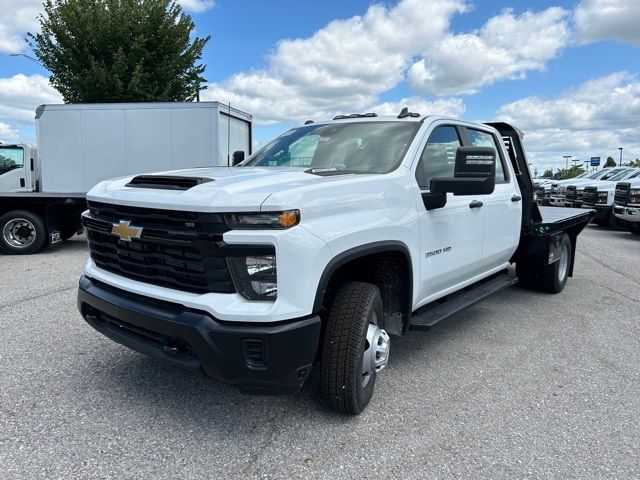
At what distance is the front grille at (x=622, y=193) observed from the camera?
40.9 feet

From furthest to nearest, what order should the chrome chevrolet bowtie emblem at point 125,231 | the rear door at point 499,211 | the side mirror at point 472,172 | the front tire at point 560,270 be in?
the front tire at point 560,270, the rear door at point 499,211, the side mirror at point 472,172, the chrome chevrolet bowtie emblem at point 125,231

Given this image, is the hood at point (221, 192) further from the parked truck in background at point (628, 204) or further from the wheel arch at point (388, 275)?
the parked truck in background at point (628, 204)

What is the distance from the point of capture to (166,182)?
9.61 ft

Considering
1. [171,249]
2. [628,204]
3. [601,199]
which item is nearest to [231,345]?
[171,249]

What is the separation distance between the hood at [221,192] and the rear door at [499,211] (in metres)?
1.90

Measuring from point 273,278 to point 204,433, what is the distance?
111 centimetres

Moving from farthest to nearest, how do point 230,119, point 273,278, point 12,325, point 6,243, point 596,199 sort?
point 596,199
point 230,119
point 6,243
point 12,325
point 273,278

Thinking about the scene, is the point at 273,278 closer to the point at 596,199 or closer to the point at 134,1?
the point at 596,199

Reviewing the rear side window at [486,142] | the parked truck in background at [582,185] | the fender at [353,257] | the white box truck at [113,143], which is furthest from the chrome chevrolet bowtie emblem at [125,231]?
the parked truck in background at [582,185]

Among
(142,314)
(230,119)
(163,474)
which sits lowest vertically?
(163,474)

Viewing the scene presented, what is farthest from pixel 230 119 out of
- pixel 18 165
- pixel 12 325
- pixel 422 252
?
pixel 422 252

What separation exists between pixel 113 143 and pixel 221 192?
955 cm

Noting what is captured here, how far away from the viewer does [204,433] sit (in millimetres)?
2881

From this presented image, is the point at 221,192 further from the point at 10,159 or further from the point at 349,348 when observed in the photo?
the point at 10,159
